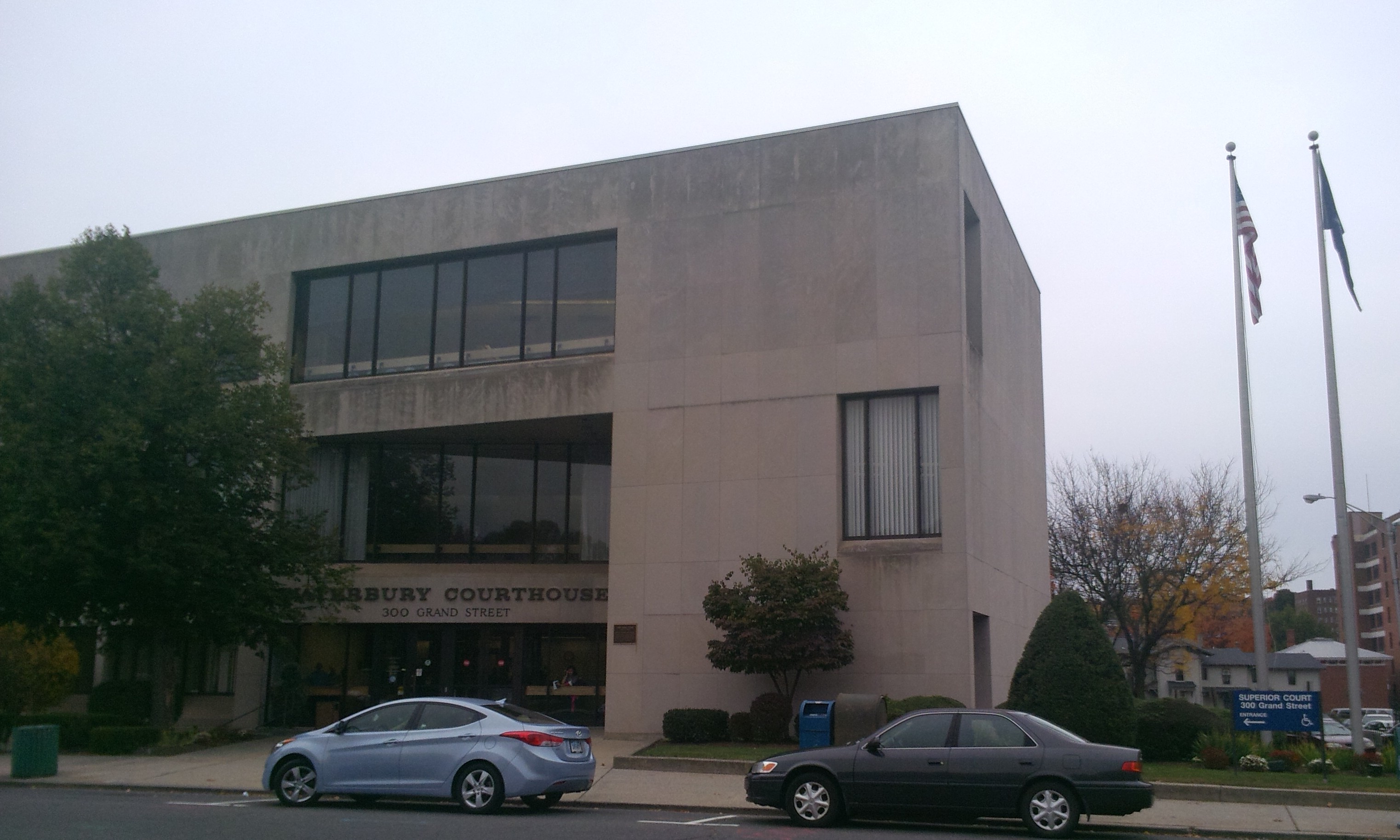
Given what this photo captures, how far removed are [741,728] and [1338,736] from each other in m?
18.9

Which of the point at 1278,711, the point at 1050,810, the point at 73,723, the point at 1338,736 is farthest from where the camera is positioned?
the point at 1338,736

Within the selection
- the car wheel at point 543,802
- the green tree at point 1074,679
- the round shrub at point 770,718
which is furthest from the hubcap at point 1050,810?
the round shrub at point 770,718

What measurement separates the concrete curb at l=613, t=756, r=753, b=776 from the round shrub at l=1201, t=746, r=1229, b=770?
7.47 metres

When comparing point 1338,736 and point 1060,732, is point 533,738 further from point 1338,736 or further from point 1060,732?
point 1338,736

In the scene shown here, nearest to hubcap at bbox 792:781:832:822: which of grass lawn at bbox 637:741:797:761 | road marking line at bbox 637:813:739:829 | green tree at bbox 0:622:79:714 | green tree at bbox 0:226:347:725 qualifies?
road marking line at bbox 637:813:739:829

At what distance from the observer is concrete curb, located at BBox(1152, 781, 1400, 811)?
15.8 m

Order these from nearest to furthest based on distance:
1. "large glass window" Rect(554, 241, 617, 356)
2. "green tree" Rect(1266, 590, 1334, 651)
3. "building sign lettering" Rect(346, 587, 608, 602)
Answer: "large glass window" Rect(554, 241, 617, 356) → "building sign lettering" Rect(346, 587, 608, 602) → "green tree" Rect(1266, 590, 1334, 651)

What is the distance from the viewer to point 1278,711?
1795 centimetres

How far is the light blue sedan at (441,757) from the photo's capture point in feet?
49.3

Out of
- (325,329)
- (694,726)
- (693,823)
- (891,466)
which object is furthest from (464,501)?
(693,823)

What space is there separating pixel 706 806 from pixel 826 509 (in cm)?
898

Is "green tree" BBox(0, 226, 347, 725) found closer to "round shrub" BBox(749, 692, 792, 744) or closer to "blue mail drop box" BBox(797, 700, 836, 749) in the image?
"round shrub" BBox(749, 692, 792, 744)

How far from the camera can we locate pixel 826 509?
950 inches

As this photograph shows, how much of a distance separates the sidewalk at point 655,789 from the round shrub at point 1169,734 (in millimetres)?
3961
